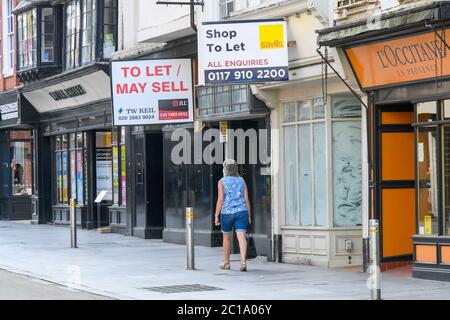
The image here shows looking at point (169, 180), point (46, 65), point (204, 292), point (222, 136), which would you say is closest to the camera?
point (204, 292)

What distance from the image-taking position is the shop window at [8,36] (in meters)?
36.3

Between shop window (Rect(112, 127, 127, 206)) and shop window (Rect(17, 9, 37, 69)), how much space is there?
4717 millimetres

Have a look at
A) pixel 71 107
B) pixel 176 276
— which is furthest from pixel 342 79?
pixel 71 107

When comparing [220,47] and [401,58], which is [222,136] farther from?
[401,58]

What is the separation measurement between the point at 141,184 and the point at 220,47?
9125 mm

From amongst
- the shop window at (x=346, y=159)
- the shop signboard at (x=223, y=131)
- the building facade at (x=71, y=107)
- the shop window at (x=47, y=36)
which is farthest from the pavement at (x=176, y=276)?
the shop window at (x=47, y=36)

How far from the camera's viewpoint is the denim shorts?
58.9 feet

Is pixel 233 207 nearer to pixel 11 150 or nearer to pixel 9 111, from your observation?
pixel 9 111

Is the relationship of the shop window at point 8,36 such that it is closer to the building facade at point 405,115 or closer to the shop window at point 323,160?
the shop window at point 323,160

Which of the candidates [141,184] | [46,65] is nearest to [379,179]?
[141,184]

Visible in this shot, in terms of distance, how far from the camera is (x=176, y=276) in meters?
17.4

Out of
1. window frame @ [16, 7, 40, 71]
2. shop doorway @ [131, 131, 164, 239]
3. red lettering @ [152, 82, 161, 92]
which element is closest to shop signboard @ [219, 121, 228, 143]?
red lettering @ [152, 82, 161, 92]

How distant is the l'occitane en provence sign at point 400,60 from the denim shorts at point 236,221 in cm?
299

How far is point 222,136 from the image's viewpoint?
22.1m
